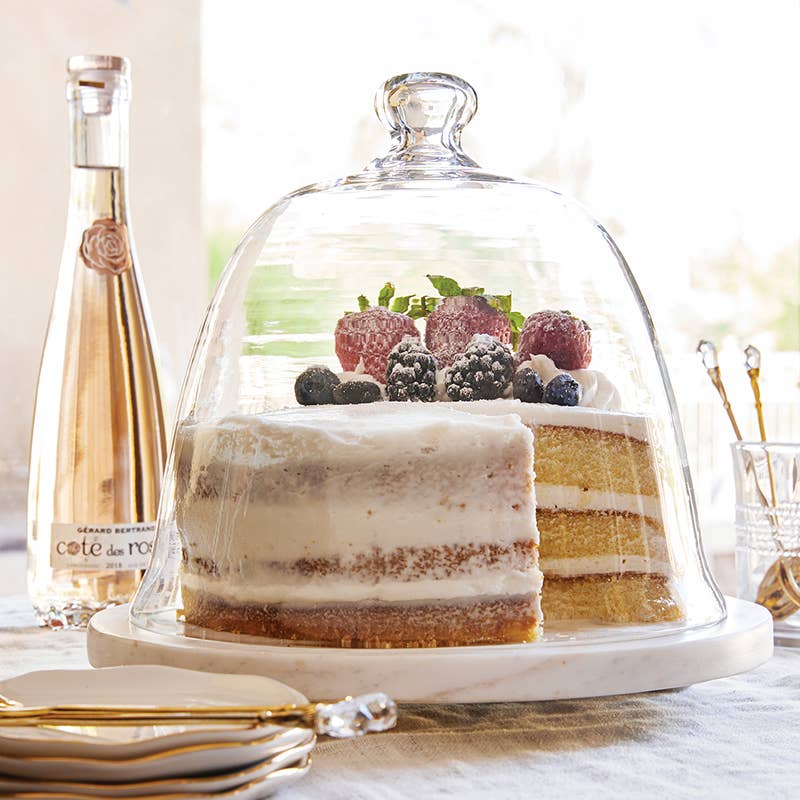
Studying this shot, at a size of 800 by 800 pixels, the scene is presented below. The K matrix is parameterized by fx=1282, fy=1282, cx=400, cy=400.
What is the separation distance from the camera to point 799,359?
5.93 metres

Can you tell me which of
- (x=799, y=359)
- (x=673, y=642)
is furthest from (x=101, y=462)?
(x=799, y=359)

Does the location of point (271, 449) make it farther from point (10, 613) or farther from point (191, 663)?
point (10, 613)

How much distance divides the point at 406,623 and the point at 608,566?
0.23m

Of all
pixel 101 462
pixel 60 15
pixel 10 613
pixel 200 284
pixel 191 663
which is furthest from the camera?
pixel 200 284

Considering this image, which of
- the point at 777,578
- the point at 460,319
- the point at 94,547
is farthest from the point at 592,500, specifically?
the point at 94,547

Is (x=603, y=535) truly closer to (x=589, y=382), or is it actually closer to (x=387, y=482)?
(x=589, y=382)

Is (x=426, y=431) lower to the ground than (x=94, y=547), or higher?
higher

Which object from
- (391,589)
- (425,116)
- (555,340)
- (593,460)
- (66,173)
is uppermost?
(66,173)

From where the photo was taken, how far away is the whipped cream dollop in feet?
3.94

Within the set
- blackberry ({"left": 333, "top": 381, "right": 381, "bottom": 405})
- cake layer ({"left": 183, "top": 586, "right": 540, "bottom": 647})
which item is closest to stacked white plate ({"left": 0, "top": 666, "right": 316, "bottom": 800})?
cake layer ({"left": 183, "top": 586, "right": 540, "bottom": 647})

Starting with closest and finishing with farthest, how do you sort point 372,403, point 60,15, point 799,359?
point 372,403, point 60,15, point 799,359

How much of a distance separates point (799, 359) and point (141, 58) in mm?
3581

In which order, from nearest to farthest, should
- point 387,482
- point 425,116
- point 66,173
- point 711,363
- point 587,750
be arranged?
point 587,750
point 387,482
point 425,116
point 711,363
point 66,173

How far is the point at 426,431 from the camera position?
3.54ft
